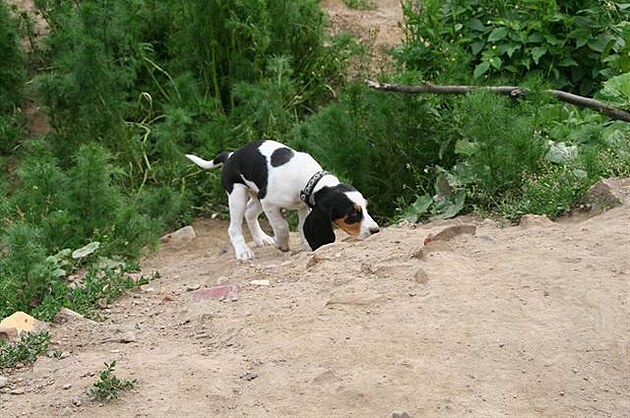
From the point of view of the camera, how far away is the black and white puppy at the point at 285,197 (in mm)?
7449

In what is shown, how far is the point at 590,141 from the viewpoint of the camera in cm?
809

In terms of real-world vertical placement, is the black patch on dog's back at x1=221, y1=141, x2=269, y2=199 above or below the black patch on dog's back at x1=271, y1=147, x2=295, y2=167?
below

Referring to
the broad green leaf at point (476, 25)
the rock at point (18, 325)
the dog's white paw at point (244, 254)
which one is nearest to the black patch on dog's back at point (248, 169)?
the dog's white paw at point (244, 254)

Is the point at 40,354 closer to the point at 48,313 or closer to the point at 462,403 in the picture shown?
the point at 48,313

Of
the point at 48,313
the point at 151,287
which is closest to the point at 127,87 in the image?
the point at 151,287

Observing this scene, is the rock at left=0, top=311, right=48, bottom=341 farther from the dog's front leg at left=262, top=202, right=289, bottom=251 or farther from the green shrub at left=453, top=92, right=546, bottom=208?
the green shrub at left=453, top=92, right=546, bottom=208

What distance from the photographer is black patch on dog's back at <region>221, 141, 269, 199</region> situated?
7.84 meters

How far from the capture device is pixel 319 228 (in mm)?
7461

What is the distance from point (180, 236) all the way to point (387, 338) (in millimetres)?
4423

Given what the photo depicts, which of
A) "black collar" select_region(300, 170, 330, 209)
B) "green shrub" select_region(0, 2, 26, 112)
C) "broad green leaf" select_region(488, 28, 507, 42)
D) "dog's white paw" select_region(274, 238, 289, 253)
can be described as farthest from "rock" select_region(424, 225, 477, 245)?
"green shrub" select_region(0, 2, 26, 112)

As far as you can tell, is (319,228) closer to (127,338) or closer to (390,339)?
(127,338)

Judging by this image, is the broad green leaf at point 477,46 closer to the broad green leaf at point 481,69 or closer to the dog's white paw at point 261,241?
the broad green leaf at point 481,69

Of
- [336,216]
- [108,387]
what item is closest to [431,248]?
[336,216]

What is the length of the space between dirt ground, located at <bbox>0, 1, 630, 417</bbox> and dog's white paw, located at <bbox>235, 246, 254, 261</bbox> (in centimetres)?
132
